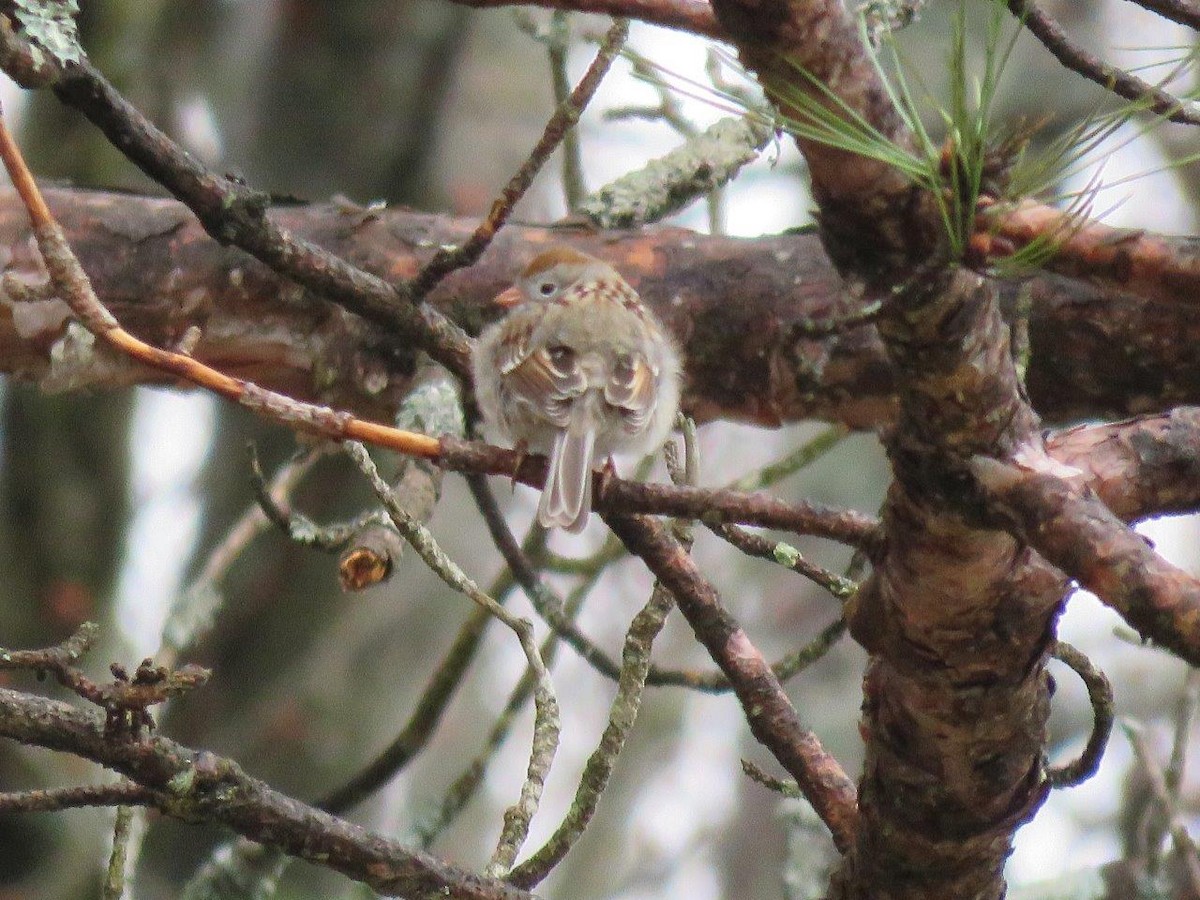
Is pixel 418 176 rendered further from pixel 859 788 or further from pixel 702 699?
pixel 702 699

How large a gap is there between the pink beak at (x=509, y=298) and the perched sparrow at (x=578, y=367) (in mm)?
36

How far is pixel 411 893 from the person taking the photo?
1.96 meters

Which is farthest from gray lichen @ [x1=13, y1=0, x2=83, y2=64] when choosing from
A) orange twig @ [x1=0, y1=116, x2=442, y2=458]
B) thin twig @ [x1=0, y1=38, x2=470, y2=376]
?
orange twig @ [x1=0, y1=116, x2=442, y2=458]

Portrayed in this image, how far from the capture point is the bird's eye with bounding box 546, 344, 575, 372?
3.37 m

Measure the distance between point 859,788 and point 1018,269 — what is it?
33.8 inches

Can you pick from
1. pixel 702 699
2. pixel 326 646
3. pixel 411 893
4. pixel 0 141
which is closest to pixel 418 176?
pixel 326 646

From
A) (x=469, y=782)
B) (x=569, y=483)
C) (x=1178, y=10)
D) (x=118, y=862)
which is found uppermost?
(x=1178, y=10)

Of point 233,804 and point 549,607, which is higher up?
point 549,607

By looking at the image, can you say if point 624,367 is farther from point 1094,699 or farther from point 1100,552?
point 1100,552

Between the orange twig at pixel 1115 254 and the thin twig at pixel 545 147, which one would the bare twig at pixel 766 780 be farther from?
the orange twig at pixel 1115 254

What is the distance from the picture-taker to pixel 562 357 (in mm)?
3391

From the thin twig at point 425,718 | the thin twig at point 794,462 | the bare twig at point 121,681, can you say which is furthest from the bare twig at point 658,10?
the thin twig at point 425,718

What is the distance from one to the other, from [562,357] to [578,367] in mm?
49

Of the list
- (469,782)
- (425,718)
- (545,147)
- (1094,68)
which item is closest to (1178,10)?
(1094,68)
